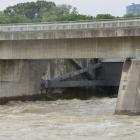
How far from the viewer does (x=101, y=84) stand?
209 feet

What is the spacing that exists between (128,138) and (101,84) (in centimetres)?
3709

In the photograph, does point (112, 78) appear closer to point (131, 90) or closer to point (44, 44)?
point (44, 44)

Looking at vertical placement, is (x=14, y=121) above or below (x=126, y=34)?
below

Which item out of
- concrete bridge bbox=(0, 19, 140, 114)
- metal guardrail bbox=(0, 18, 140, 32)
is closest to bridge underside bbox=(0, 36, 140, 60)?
concrete bridge bbox=(0, 19, 140, 114)

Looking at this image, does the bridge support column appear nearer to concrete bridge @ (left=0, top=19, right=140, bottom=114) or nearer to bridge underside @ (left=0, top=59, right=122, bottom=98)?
concrete bridge @ (left=0, top=19, right=140, bottom=114)

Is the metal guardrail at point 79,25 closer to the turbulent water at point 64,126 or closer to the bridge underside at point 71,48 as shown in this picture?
the bridge underside at point 71,48

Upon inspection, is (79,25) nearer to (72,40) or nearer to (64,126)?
(72,40)

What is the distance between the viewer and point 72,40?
4534 cm

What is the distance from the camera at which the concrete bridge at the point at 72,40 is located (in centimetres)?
4281

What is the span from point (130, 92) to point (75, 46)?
8.70 m

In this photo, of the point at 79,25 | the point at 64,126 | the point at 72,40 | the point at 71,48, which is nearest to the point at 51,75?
the point at 71,48

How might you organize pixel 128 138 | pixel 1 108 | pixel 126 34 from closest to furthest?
1. pixel 128 138
2. pixel 126 34
3. pixel 1 108

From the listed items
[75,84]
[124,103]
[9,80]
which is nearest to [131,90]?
[124,103]

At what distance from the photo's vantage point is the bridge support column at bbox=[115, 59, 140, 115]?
123ft
